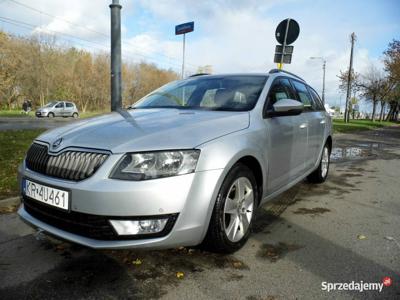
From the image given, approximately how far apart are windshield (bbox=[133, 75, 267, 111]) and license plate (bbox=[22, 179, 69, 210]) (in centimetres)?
160

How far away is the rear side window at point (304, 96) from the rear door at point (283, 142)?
30cm

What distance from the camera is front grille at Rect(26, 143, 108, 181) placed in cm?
243

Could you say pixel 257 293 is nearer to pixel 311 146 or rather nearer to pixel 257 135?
pixel 257 135

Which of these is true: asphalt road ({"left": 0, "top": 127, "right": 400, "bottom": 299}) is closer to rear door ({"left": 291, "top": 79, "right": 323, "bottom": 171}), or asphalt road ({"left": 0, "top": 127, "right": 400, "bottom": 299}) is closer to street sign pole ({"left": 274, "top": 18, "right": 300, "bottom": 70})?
rear door ({"left": 291, "top": 79, "right": 323, "bottom": 171})

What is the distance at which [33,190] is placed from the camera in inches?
108

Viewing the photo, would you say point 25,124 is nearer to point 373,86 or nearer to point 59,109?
point 59,109

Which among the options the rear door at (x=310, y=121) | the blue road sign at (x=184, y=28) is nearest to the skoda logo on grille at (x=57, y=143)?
the rear door at (x=310, y=121)

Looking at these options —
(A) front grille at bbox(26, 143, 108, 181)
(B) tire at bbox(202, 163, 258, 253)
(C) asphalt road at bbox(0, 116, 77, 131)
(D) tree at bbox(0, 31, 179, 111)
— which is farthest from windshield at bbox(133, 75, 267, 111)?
(D) tree at bbox(0, 31, 179, 111)

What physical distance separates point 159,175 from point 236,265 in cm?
102

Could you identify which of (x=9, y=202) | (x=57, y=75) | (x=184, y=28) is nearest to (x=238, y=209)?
(x=9, y=202)

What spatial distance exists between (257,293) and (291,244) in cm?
97

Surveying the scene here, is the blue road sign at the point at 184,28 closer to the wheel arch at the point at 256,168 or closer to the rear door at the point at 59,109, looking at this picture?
the wheel arch at the point at 256,168

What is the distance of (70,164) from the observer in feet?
8.25

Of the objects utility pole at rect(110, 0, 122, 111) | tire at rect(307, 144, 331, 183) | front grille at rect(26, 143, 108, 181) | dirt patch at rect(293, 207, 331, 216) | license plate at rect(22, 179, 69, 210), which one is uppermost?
utility pole at rect(110, 0, 122, 111)
